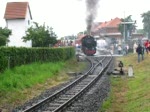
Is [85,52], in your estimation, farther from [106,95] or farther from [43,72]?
[106,95]

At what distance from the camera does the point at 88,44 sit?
168 feet

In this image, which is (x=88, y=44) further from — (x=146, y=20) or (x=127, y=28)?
(x=146, y=20)

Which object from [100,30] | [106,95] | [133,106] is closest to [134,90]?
[106,95]

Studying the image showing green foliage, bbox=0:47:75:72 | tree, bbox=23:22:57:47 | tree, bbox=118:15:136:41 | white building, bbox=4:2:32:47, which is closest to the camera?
green foliage, bbox=0:47:75:72

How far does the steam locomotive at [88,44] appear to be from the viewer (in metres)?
51.1

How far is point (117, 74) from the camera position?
86.1 ft

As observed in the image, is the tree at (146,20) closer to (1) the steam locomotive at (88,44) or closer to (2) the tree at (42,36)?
(1) the steam locomotive at (88,44)

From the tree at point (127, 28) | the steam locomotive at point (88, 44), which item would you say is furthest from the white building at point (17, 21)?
the tree at point (127, 28)

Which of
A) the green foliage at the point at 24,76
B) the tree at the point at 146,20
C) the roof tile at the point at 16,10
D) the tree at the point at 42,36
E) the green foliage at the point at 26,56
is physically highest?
the tree at the point at 146,20

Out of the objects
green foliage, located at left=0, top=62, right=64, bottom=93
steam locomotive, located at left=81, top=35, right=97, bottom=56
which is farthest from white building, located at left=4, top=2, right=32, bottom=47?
green foliage, located at left=0, top=62, right=64, bottom=93

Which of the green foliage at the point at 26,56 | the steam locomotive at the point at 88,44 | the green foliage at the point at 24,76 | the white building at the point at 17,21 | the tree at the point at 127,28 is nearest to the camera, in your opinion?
the green foliage at the point at 24,76

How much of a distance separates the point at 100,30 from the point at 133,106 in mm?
122990

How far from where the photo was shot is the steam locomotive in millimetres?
51062

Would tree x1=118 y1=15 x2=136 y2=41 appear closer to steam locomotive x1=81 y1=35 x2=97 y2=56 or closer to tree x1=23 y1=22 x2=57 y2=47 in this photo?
steam locomotive x1=81 y1=35 x2=97 y2=56
